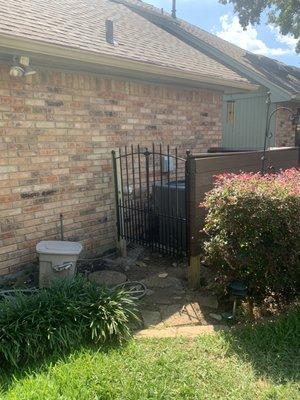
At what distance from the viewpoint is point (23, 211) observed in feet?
15.0

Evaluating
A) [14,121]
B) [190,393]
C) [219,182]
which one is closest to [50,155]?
[14,121]

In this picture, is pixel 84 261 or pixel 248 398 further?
pixel 84 261

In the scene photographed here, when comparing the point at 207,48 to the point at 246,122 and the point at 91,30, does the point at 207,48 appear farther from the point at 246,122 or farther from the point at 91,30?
the point at 91,30

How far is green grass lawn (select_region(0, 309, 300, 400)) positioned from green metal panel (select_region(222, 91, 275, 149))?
846cm

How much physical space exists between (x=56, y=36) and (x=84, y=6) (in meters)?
3.32

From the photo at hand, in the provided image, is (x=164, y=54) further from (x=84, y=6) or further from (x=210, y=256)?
(x=210, y=256)

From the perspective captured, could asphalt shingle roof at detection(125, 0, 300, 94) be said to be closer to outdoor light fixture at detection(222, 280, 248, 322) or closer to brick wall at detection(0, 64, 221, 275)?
brick wall at detection(0, 64, 221, 275)

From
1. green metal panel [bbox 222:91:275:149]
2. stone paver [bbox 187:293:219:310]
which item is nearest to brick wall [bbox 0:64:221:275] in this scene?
stone paver [bbox 187:293:219:310]

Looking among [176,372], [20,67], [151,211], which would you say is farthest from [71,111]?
[176,372]

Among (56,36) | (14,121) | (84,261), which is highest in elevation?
(56,36)

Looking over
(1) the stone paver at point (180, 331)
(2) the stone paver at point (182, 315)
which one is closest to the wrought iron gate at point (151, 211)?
(2) the stone paver at point (182, 315)

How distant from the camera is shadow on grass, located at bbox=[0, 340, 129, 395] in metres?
2.73

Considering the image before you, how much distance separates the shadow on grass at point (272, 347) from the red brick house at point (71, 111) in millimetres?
2685

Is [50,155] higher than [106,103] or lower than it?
lower
